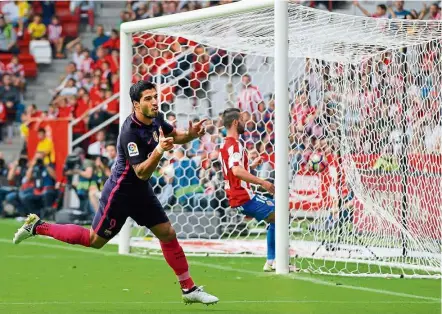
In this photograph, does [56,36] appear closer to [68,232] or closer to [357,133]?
[357,133]

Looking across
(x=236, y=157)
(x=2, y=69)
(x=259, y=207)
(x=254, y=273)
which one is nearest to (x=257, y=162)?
(x=259, y=207)

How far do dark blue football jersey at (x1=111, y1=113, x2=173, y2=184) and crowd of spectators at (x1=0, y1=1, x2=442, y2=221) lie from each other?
157 inches

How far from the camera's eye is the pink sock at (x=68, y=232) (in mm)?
8680

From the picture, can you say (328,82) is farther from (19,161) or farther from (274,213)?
(19,161)

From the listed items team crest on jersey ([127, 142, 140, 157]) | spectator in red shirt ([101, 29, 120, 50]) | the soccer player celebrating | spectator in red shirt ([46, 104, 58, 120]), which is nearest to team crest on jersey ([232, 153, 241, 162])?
the soccer player celebrating

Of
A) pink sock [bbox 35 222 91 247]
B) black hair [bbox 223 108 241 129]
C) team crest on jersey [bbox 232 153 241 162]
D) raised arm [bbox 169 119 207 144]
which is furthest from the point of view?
black hair [bbox 223 108 241 129]

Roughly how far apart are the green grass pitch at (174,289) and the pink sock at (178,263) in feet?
0.61

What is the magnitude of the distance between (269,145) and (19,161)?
25.6ft

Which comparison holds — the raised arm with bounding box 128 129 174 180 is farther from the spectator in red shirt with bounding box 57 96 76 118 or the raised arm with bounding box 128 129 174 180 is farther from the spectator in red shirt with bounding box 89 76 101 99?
the spectator in red shirt with bounding box 57 96 76 118

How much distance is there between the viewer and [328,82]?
12398 millimetres

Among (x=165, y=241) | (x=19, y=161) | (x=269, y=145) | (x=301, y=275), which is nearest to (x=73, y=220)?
(x=19, y=161)

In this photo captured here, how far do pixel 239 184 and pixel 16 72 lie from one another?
13043 mm

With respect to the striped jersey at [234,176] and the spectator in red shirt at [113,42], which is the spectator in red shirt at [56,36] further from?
the striped jersey at [234,176]

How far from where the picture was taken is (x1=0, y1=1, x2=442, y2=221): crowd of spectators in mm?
12250
